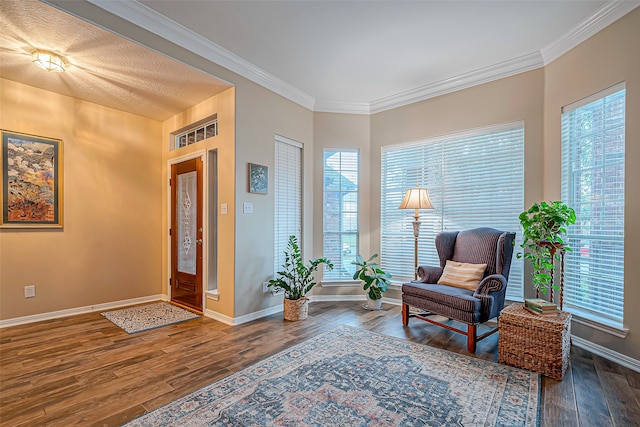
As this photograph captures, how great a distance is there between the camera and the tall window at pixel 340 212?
4.56m

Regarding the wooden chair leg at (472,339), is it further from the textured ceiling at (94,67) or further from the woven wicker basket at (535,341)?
the textured ceiling at (94,67)

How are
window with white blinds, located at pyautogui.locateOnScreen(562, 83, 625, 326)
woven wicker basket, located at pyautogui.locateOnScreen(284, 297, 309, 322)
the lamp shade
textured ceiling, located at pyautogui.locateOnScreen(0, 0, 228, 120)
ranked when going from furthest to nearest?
1. the lamp shade
2. woven wicker basket, located at pyautogui.locateOnScreen(284, 297, 309, 322)
3. window with white blinds, located at pyautogui.locateOnScreen(562, 83, 625, 326)
4. textured ceiling, located at pyautogui.locateOnScreen(0, 0, 228, 120)

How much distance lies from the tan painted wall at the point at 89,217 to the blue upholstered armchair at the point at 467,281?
3753 millimetres

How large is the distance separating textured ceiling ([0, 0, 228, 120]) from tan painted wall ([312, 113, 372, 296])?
5.30 feet

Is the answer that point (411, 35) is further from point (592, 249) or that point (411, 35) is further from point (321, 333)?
point (321, 333)

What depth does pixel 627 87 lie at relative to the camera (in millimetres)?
2504

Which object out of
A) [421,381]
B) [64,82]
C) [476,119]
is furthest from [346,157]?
[64,82]

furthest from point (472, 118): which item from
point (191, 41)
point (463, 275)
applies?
point (191, 41)

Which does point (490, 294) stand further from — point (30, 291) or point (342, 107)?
point (30, 291)

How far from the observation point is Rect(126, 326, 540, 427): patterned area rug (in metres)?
1.77

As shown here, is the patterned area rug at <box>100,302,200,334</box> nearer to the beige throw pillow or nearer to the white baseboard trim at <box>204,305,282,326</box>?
the white baseboard trim at <box>204,305,282,326</box>

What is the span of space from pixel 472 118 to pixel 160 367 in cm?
418

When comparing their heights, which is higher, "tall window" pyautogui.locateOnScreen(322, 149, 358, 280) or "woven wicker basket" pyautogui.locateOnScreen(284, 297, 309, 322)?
"tall window" pyautogui.locateOnScreen(322, 149, 358, 280)

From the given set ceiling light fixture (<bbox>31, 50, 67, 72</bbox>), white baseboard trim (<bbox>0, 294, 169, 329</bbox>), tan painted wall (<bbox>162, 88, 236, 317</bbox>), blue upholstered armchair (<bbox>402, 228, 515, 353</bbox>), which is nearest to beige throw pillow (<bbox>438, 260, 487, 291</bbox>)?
blue upholstered armchair (<bbox>402, 228, 515, 353</bbox>)
